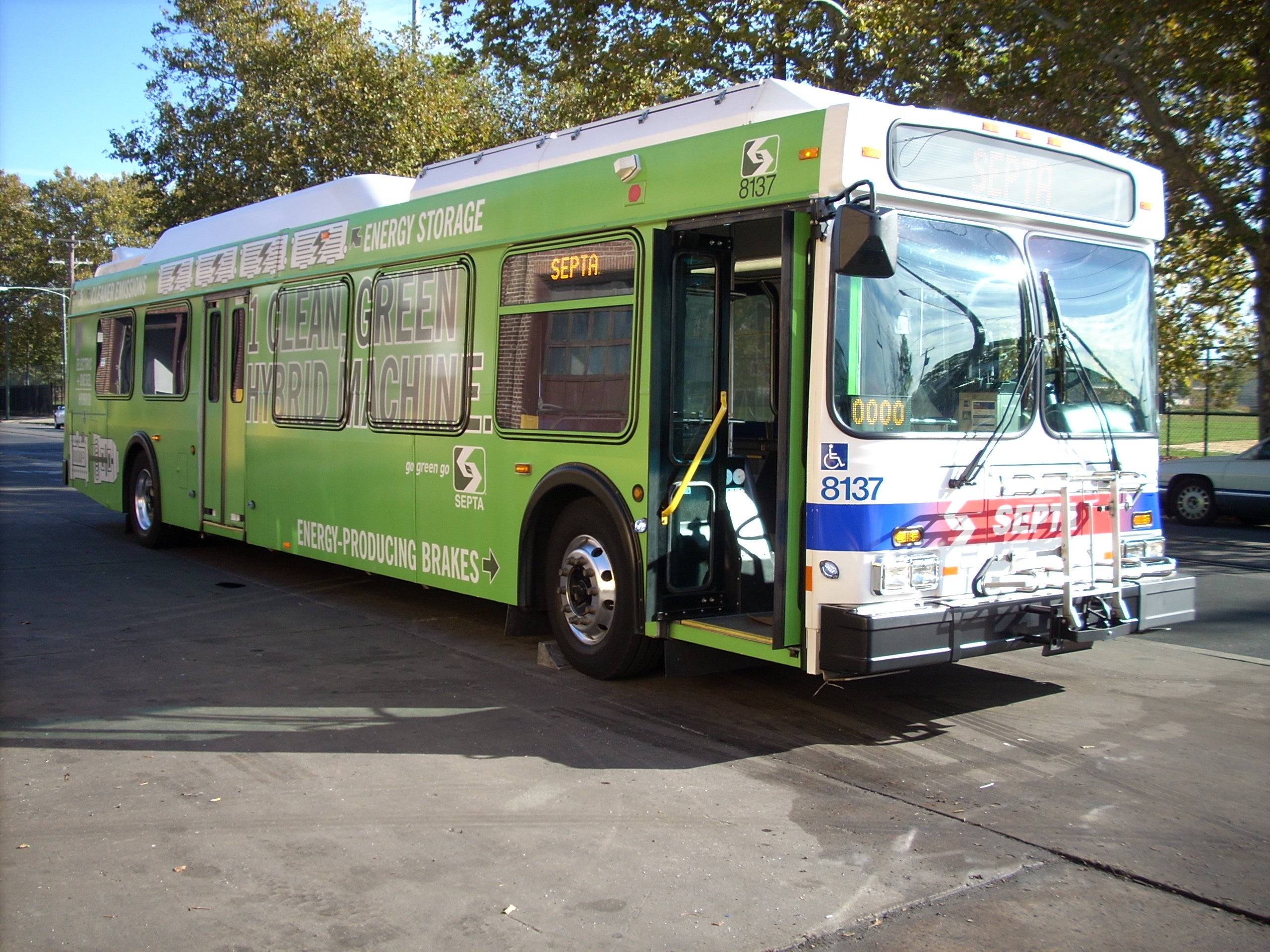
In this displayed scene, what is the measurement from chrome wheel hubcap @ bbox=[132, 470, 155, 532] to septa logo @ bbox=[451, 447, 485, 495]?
21.1 ft

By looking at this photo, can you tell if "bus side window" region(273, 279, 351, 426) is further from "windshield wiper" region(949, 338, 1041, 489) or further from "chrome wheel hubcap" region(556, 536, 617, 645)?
"windshield wiper" region(949, 338, 1041, 489)

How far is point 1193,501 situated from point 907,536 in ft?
45.7

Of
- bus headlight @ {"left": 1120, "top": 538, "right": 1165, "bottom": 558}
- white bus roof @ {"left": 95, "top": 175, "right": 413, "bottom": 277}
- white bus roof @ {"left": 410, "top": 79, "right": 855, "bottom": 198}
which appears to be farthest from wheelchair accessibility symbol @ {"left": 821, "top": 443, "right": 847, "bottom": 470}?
white bus roof @ {"left": 95, "top": 175, "right": 413, "bottom": 277}

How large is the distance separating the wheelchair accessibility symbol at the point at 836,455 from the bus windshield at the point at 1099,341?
1452 mm

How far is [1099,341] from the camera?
22.0 ft

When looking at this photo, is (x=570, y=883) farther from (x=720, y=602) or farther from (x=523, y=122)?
(x=523, y=122)

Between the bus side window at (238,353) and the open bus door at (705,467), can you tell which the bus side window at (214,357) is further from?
the open bus door at (705,467)

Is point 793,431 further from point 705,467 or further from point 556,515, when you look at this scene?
point 556,515

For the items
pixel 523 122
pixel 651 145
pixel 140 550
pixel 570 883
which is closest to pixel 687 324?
pixel 651 145

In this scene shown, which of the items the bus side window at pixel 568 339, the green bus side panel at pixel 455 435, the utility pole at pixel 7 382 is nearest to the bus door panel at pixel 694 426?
the green bus side panel at pixel 455 435

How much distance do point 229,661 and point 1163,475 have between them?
15.5 m

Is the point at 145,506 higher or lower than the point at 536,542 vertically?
lower

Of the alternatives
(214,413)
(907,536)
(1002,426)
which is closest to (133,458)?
(214,413)

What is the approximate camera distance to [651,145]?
6.84 meters
